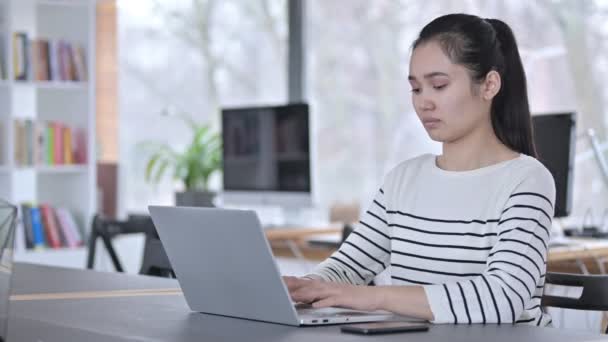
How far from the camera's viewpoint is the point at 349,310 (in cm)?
172

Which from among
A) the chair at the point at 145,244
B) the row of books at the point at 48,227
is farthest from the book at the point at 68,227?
the chair at the point at 145,244

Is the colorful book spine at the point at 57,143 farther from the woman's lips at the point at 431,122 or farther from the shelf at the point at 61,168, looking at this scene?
the woman's lips at the point at 431,122

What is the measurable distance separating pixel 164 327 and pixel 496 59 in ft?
2.59

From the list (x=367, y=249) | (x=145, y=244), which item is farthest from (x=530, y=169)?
(x=145, y=244)

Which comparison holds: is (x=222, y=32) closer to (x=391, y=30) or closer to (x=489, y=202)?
(x=391, y=30)

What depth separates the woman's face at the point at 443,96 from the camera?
1.87m

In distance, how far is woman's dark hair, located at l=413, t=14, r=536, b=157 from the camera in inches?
75.3

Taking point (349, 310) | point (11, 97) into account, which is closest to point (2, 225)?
point (349, 310)

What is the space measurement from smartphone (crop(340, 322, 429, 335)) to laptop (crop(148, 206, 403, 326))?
0.07 meters

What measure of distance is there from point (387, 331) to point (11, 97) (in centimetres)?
396

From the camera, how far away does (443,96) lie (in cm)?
187

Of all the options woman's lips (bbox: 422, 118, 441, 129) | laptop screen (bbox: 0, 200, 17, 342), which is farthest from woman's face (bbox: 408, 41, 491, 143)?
laptop screen (bbox: 0, 200, 17, 342)

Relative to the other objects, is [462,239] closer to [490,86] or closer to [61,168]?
[490,86]

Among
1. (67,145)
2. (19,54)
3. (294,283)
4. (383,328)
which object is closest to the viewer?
(383,328)
